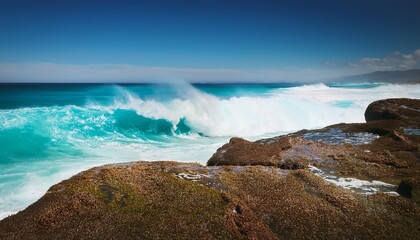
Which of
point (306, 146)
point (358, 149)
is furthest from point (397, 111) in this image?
point (306, 146)

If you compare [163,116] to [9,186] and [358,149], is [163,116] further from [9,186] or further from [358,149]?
[358,149]

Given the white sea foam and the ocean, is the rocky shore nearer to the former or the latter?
the ocean

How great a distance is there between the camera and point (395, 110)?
68.5 feet

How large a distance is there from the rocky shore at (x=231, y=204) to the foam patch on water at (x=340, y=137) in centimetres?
343

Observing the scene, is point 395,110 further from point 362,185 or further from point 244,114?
point 244,114

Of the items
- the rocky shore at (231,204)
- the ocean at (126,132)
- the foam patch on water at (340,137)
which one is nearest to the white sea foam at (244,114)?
the ocean at (126,132)

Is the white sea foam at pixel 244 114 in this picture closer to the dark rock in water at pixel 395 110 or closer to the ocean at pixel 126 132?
the ocean at pixel 126 132

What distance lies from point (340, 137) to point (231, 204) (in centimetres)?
1137

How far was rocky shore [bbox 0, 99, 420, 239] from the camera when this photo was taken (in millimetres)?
6605

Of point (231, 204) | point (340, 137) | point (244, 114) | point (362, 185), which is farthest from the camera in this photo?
point (244, 114)

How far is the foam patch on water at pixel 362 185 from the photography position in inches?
362

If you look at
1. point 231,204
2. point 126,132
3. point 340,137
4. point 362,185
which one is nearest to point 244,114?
point 126,132

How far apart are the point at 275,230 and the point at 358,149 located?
357 inches

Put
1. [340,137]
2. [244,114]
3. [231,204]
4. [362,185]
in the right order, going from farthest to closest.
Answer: [244,114] < [340,137] < [362,185] < [231,204]
